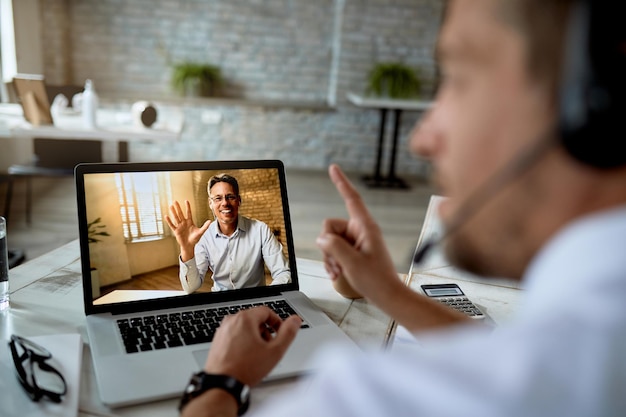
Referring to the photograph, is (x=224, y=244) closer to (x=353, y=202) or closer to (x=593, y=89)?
(x=353, y=202)

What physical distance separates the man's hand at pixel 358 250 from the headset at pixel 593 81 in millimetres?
447

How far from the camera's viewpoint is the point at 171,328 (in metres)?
0.92

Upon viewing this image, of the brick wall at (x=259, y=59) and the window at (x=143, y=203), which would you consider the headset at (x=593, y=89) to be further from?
the brick wall at (x=259, y=59)

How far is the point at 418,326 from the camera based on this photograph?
0.83 meters

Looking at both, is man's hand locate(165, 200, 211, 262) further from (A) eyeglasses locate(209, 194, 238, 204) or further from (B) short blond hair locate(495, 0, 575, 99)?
(B) short blond hair locate(495, 0, 575, 99)

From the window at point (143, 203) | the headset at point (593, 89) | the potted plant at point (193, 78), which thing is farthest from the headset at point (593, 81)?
the potted plant at point (193, 78)

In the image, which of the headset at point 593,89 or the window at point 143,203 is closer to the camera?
the headset at point 593,89

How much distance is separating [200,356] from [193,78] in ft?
14.8

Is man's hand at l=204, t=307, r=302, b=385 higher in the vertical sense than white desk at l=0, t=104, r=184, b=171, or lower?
higher

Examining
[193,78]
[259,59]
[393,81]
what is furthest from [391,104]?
[193,78]

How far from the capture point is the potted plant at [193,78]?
198 inches

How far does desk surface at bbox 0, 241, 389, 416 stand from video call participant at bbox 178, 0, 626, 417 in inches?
17.1

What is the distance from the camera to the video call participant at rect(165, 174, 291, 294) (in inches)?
39.8

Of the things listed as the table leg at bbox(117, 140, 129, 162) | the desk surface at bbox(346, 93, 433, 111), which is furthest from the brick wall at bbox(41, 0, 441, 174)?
the table leg at bbox(117, 140, 129, 162)
